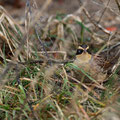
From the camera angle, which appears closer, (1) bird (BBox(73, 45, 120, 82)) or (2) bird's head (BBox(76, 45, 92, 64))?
(1) bird (BBox(73, 45, 120, 82))

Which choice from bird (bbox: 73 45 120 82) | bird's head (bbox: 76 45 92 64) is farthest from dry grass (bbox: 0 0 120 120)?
bird's head (bbox: 76 45 92 64)

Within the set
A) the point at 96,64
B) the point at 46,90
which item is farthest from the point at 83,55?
the point at 46,90

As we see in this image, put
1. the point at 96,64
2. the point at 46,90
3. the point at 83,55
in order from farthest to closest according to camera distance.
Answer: the point at 83,55
the point at 96,64
the point at 46,90

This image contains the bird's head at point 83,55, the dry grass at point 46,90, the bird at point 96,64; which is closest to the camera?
the dry grass at point 46,90

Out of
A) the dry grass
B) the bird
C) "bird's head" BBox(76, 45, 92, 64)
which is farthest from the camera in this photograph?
"bird's head" BBox(76, 45, 92, 64)

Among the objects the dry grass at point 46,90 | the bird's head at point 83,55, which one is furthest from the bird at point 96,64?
the dry grass at point 46,90

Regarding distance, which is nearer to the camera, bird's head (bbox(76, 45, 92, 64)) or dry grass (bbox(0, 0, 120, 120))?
dry grass (bbox(0, 0, 120, 120))

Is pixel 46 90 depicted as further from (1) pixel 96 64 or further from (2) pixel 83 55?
(2) pixel 83 55

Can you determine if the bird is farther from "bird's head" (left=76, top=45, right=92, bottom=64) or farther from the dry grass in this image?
the dry grass

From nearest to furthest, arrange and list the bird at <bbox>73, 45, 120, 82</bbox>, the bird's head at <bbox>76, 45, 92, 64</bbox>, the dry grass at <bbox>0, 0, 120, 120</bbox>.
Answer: the dry grass at <bbox>0, 0, 120, 120</bbox>
the bird at <bbox>73, 45, 120, 82</bbox>
the bird's head at <bbox>76, 45, 92, 64</bbox>

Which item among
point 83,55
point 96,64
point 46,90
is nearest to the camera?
point 46,90

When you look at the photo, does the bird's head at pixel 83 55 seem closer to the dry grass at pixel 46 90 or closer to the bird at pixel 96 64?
the bird at pixel 96 64

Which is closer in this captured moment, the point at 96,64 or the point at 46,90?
the point at 46,90
